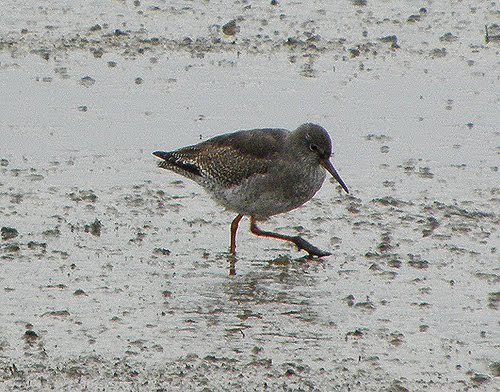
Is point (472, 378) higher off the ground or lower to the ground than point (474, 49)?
lower

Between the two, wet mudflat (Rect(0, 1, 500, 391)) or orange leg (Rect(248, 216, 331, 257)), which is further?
orange leg (Rect(248, 216, 331, 257))

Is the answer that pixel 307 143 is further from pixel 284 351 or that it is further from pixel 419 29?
pixel 419 29

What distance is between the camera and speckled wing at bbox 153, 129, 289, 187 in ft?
36.1

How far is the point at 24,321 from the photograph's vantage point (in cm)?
895

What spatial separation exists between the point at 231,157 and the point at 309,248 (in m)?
1.08

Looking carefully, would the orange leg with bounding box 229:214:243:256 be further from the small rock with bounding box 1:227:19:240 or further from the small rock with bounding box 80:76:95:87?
the small rock with bounding box 80:76:95:87

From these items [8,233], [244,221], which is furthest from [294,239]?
[8,233]

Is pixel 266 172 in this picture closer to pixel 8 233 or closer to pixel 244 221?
pixel 244 221

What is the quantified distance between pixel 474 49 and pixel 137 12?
14.4ft

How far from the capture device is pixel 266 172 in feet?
36.0

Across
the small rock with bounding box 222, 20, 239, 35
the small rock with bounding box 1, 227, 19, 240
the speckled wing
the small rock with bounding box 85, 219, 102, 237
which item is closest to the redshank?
the speckled wing

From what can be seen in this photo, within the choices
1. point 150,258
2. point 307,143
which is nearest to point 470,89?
point 307,143

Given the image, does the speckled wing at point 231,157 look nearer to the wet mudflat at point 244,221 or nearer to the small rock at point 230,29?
the wet mudflat at point 244,221

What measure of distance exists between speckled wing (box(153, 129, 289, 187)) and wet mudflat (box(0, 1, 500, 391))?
412 millimetres
